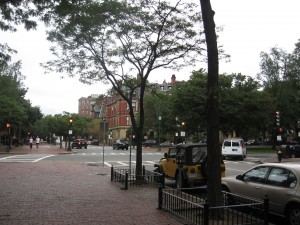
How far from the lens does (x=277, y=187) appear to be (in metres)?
9.02

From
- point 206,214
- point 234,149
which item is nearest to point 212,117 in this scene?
point 206,214

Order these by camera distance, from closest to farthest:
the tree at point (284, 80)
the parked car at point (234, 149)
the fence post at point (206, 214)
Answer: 1. the fence post at point (206, 214)
2. the parked car at point (234, 149)
3. the tree at point (284, 80)

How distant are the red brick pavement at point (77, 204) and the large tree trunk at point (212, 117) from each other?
1.08 metres

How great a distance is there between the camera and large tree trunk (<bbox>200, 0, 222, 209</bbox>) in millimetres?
8906

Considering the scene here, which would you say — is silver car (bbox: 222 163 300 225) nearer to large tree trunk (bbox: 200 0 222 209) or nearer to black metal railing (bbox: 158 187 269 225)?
black metal railing (bbox: 158 187 269 225)

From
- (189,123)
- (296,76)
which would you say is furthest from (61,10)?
(296,76)

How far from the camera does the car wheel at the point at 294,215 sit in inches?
325

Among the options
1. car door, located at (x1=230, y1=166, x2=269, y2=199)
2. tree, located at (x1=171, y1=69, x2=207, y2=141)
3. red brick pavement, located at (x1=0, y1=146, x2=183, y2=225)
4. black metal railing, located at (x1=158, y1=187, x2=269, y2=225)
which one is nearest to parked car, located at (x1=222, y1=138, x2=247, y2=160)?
tree, located at (x1=171, y1=69, x2=207, y2=141)

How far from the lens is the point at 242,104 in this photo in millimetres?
48344

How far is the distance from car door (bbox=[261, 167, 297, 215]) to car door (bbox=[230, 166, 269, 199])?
0.23m

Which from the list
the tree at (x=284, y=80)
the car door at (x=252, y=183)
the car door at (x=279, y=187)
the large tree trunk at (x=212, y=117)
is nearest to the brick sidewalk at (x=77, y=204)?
the large tree trunk at (x=212, y=117)

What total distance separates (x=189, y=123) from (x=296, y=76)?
1938 cm

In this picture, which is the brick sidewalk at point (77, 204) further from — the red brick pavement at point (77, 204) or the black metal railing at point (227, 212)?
the black metal railing at point (227, 212)

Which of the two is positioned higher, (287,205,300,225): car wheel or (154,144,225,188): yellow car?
(154,144,225,188): yellow car
